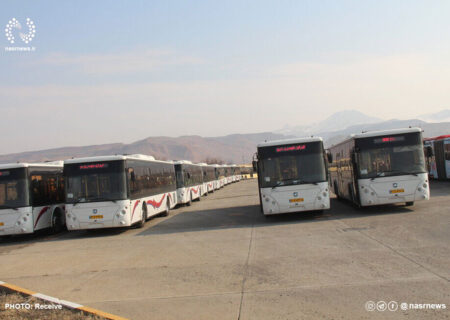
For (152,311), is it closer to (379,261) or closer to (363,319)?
(363,319)

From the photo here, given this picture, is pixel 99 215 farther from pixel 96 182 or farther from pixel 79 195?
pixel 96 182

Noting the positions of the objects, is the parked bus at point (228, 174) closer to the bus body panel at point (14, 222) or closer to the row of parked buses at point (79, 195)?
the row of parked buses at point (79, 195)

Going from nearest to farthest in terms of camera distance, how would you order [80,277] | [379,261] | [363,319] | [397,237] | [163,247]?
[363,319]
[379,261]
[80,277]
[397,237]
[163,247]

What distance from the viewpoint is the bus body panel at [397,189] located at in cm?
1681

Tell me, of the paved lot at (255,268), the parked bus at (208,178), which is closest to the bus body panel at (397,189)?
the paved lot at (255,268)

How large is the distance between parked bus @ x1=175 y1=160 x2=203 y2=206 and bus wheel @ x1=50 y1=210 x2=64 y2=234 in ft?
35.4

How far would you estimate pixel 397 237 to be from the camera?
12188 mm

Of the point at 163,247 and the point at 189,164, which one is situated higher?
the point at 189,164

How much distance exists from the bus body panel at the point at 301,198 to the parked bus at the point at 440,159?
17.1 m

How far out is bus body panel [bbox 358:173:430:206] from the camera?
55.2 ft

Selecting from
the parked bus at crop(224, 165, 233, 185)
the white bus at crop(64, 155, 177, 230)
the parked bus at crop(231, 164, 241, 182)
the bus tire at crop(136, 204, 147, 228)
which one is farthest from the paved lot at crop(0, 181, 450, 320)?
the parked bus at crop(231, 164, 241, 182)

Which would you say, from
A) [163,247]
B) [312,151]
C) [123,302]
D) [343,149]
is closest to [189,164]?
[343,149]

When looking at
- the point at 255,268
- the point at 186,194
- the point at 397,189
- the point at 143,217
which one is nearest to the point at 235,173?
the point at 186,194

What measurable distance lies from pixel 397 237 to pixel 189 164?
24.6m
